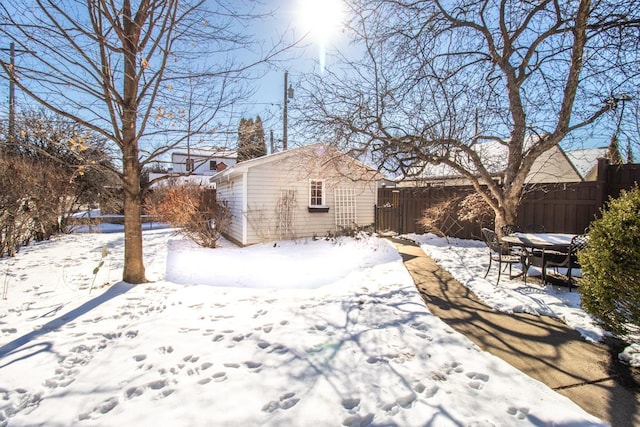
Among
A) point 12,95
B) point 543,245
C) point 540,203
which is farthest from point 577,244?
point 12,95

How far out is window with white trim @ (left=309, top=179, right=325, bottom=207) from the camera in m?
10.7

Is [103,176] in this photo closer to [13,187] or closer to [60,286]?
[13,187]

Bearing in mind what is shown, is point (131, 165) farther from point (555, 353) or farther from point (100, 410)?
point (555, 353)

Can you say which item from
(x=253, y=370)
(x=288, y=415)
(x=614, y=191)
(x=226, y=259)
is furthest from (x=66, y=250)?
(x=614, y=191)

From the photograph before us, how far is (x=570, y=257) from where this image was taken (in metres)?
4.59

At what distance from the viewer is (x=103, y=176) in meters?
12.5

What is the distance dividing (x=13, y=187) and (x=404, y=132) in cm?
985

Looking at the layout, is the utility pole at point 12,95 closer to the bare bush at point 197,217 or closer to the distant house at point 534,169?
the bare bush at point 197,217

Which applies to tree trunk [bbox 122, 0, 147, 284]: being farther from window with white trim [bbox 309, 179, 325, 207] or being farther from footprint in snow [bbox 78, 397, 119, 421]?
window with white trim [bbox 309, 179, 325, 207]

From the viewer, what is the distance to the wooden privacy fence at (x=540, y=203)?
7.23 metres

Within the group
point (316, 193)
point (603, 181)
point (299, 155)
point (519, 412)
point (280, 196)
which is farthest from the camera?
point (316, 193)

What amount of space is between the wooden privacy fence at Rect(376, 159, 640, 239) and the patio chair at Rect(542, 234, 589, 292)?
148 cm

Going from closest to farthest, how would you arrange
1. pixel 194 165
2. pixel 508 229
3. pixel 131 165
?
pixel 131 165 < pixel 508 229 < pixel 194 165

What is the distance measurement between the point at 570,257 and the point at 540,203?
4716 mm
